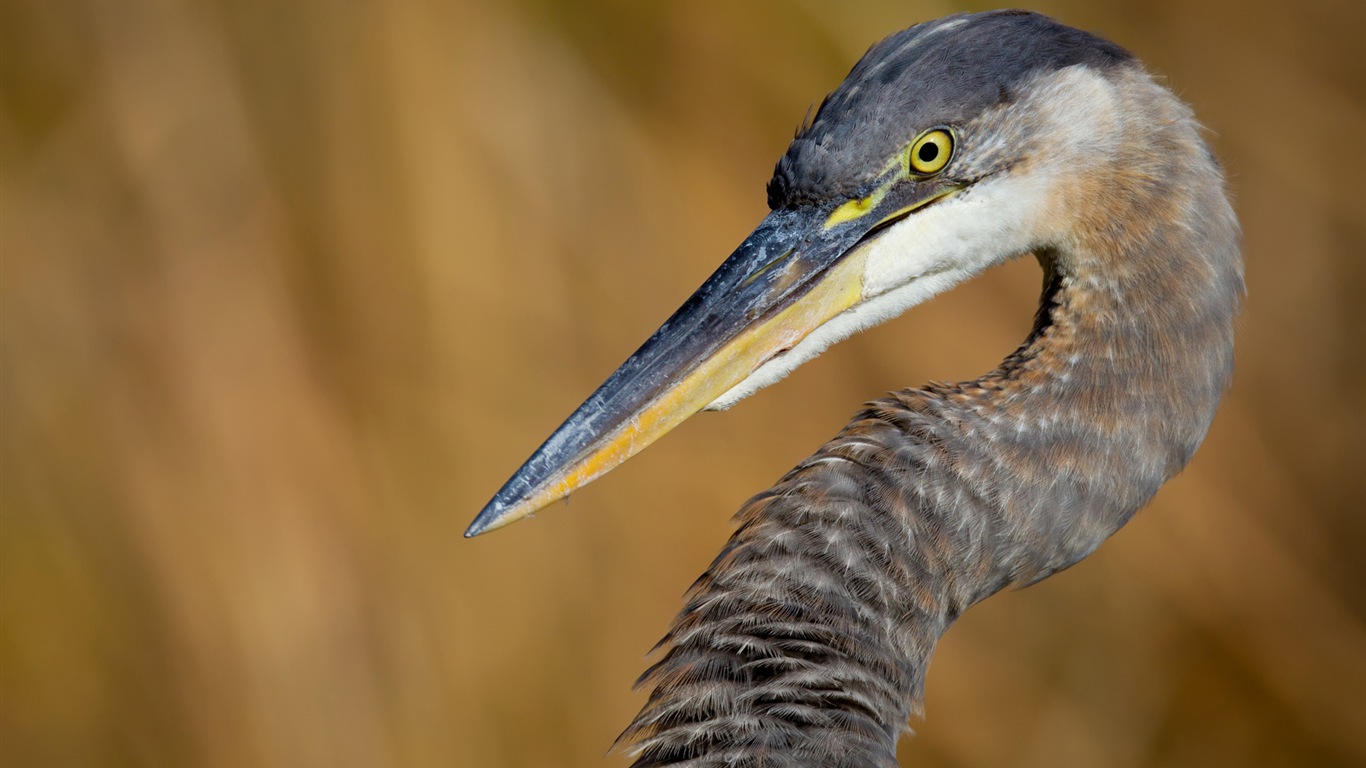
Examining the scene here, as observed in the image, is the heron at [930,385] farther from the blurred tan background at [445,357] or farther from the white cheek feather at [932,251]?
the blurred tan background at [445,357]

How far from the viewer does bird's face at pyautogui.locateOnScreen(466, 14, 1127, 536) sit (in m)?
1.44

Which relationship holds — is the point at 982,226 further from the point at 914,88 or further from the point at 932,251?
the point at 914,88

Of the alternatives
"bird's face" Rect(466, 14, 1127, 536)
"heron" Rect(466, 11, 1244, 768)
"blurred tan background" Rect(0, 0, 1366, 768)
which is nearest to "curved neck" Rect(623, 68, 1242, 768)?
"heron" Rect(466, 11, 1244, 768)

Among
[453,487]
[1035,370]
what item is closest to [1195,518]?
[453,487]

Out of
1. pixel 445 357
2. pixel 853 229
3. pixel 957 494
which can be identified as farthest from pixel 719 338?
pixel 445 357

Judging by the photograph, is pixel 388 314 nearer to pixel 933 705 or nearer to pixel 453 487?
pixel 453 487

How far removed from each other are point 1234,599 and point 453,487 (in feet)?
7.95

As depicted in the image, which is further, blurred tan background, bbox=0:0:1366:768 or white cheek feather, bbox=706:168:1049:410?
blurred tan background, bbox=0:0:1366:768

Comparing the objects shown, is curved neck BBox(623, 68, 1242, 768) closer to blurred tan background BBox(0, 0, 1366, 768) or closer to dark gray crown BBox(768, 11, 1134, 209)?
dark gray crown BBox(768, 11, 1134, 209)

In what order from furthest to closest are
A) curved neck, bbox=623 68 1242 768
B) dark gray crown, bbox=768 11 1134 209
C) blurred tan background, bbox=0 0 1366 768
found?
blurred tan background, bbox=0 0 1366 768 → dark gray crown, bbox=768 11 1134 209 → curved neck, bbox=623 68 1242 768

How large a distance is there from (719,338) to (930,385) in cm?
28

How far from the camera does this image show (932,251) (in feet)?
4.96

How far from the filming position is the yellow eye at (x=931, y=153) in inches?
57.5

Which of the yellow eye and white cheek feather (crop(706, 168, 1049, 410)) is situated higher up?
the yellow eye
